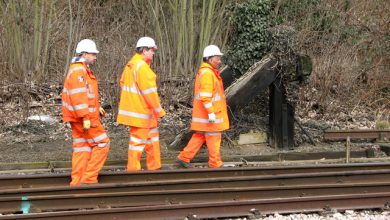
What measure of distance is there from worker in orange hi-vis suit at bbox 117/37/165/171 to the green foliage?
358 cm

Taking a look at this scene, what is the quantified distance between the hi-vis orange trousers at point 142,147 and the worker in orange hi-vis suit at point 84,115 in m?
0.63

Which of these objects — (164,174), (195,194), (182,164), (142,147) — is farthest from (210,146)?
(195,194)

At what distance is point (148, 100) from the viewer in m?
8.60

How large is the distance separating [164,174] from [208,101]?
148 cm

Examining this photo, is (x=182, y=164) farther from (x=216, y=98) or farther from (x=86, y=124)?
(x=86, y=124)

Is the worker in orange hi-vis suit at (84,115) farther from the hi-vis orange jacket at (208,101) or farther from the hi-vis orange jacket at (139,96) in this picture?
the hi-vis orange jacket at (208,101)

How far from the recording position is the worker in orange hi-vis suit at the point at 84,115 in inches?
309

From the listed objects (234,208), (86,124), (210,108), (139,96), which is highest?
(139,96)

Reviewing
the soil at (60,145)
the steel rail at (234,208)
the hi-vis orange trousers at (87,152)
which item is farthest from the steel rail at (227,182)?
the soil at (60,145)

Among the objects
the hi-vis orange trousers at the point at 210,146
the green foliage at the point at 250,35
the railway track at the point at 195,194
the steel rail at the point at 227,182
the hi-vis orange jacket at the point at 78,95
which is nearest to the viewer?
the railway track at the point at 195,194

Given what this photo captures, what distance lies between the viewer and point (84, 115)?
7.84 m

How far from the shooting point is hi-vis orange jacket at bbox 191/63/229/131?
9.25 m

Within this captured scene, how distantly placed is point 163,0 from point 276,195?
10601 mm

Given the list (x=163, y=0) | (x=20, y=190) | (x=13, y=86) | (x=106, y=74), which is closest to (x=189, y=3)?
(x=163, y=0)
